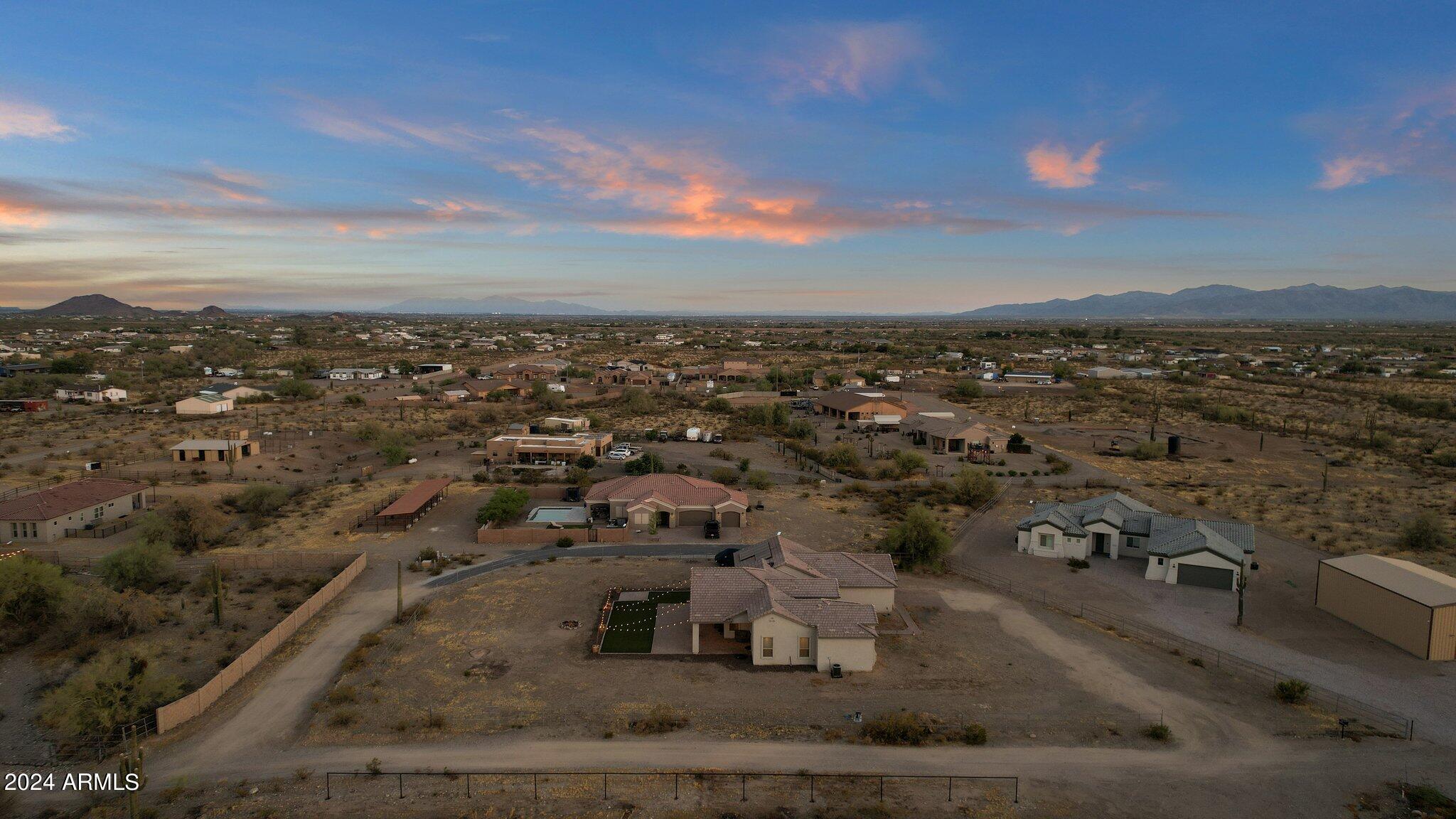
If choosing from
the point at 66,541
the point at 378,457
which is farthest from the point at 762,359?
the point at 66,541

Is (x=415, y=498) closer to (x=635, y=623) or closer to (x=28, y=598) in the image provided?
(x=28, y=598)

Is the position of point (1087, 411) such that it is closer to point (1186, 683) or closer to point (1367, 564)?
point (1367, 564)

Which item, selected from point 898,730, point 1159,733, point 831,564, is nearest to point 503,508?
point 831,564

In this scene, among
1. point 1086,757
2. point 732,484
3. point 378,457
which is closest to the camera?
point 1086,757

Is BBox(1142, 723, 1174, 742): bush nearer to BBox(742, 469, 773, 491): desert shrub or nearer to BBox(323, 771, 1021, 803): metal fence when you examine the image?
BBox(323, 771, 1021, 803): metal fence

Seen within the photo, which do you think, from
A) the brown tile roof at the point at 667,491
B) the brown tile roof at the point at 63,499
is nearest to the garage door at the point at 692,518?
the brown tile roof at the point at 667,491

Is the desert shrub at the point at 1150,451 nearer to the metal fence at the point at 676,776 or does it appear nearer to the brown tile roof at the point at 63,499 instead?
the metal fence at the point at 676,776

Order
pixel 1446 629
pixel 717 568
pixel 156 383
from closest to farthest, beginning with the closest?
1. pixel 1446 629
2. pixel 717 568
3. pixel 156 383

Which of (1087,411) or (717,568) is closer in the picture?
(717,568)

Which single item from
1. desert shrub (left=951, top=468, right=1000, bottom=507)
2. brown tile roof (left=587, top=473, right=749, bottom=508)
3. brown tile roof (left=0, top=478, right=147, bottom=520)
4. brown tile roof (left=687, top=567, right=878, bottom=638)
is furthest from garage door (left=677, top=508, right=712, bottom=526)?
brown tile roof (left=0, top=478, right=147, bottom=520)
